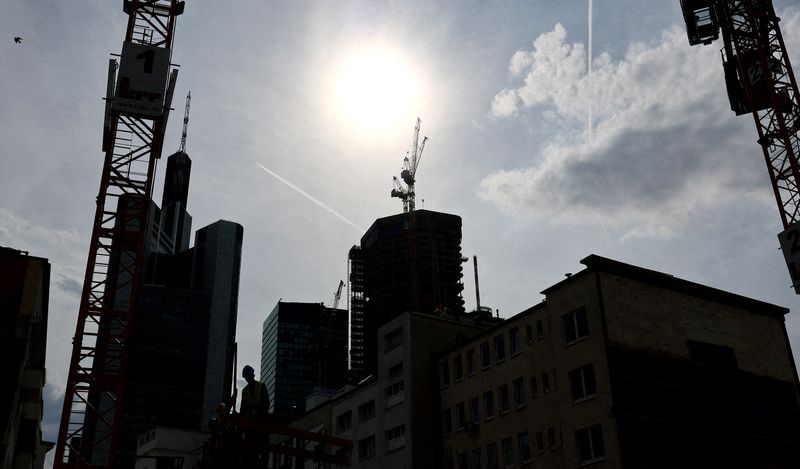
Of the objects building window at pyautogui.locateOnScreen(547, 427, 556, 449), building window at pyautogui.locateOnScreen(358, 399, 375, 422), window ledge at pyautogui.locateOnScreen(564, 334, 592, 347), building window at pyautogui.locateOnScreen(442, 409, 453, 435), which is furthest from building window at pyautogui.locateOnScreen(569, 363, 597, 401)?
building window at pyautogui.locateOnScreen(358, 399, 375, 422)

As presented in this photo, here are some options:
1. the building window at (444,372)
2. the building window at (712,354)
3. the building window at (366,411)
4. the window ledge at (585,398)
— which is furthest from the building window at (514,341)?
the building window at (366,411)

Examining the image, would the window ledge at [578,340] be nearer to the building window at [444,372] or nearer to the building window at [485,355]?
the building window at [485,355]

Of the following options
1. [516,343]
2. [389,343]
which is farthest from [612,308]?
[389,343]

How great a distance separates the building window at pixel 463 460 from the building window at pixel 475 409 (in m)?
2.64

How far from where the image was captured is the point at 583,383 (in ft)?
160

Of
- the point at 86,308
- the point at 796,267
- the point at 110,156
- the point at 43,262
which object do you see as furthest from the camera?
the point at 110,156

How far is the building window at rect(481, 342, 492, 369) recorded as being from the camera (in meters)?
60.4

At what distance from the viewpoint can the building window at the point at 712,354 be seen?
52.2 metres

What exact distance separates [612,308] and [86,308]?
1395 inches

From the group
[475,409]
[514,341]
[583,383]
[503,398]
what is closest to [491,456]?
[503,398]

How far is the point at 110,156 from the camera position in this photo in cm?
6131

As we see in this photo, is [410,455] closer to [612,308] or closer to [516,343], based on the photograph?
[516,343]

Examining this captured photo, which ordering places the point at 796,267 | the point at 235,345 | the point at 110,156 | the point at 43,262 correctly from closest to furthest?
the point at 235,345, the point at 43,262, the point at 796,267, the point at 110,156

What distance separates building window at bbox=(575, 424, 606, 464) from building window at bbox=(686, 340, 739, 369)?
31.7 ft
